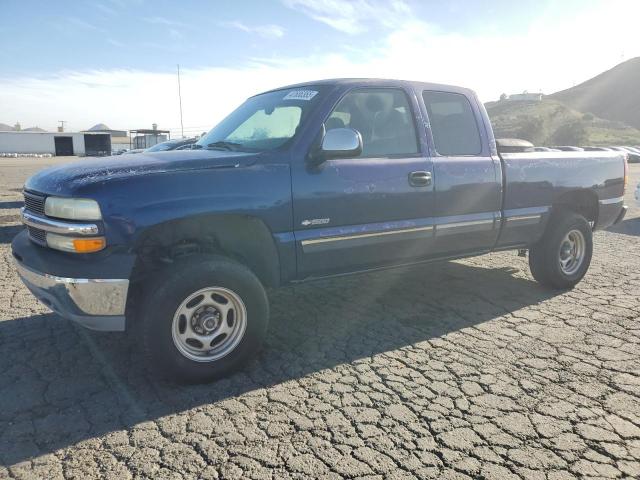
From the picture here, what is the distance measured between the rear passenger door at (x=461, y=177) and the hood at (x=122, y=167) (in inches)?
69.0

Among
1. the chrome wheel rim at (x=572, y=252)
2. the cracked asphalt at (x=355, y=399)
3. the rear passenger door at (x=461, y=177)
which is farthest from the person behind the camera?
the chrome wheel rim at (x=572, y=252)

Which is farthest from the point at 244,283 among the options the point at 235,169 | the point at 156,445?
the point at 156,445

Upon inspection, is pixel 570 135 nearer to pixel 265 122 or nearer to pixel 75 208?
pixel 265 122

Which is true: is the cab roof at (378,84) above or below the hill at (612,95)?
below

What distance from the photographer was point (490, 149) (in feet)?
15.0

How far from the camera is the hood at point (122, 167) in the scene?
294cm

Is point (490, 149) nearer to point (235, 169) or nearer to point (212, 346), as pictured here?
point (235, 169)

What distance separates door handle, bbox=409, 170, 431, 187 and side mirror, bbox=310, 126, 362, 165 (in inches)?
27.5

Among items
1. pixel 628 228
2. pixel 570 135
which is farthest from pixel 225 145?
pixel 570 135

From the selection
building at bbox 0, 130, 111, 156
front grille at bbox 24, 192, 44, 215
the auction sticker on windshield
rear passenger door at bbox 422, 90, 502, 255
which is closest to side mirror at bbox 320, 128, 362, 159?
the auction sticker on windshield

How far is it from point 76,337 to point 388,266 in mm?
2592

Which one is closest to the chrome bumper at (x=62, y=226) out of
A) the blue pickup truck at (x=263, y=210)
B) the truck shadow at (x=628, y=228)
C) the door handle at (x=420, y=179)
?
the blue pickup truck at (x=263, y=210)

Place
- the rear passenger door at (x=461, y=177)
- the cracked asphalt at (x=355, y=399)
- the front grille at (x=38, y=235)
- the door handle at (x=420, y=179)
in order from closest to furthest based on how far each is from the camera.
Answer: the cracked asphalt at (x=355, y=399), the front grille at (x=38, y=235), the door handle at (x=420, y=179), the rear passenger door at (x=461, y=177)

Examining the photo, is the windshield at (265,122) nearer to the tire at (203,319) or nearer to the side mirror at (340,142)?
the side mirror at (340,142)
